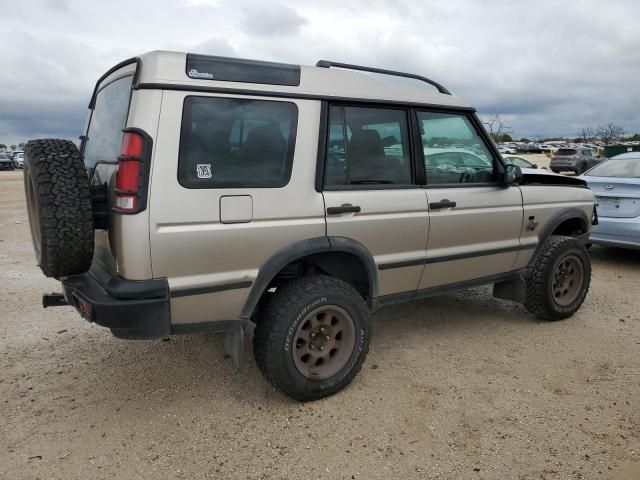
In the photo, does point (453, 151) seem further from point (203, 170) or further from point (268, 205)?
point (203, 170)

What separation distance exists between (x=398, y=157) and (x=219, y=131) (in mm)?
1333

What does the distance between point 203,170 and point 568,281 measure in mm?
3629

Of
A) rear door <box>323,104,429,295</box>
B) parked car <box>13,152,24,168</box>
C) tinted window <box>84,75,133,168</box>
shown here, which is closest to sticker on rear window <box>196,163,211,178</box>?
tinted window <box>84,75,133,168</box>

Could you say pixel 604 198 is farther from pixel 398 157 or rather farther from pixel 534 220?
pixel 398 157

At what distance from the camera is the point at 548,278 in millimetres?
4492

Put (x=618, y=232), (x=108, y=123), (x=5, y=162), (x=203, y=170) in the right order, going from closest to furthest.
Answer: (x=203, y=170), (x=108, y=123), (x=618, y=232), (x=5, y=162)

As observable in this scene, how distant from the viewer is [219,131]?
9.11ft

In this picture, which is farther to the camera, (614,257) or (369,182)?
(614,257)

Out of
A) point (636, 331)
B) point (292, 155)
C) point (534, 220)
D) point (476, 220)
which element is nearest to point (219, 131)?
point (292, 155)

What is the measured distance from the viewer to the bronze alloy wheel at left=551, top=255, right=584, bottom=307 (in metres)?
4.66

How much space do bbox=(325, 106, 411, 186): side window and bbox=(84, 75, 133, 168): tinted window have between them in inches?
47.4

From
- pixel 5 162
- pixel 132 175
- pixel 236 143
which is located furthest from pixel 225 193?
pixel 5 162

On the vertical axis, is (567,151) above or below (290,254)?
above

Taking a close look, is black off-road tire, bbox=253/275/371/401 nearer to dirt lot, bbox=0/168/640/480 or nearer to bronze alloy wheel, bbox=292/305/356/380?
bronze alloy wheel, bbox=292/305/356/380
